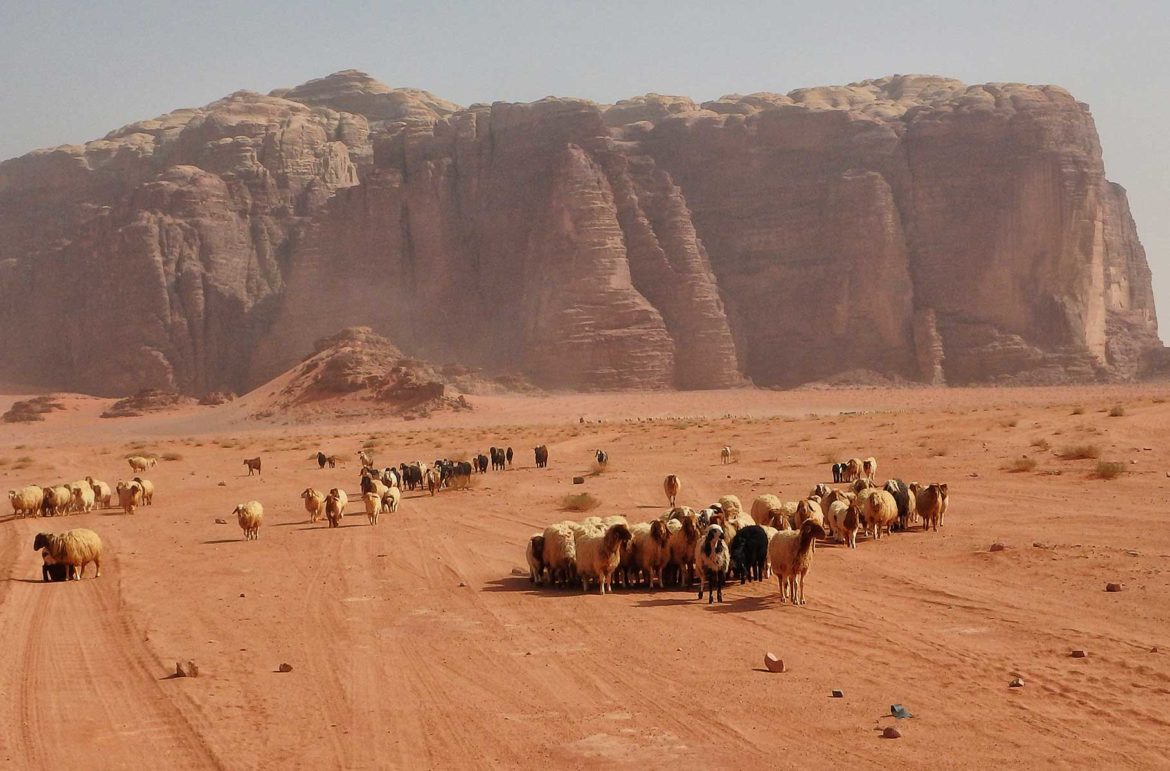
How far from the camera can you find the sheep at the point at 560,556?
16.9 metres

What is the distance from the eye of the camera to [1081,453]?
29.6 metres

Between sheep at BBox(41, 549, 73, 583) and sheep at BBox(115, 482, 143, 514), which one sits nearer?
sheep at BBox(41, 549, 73, 583)

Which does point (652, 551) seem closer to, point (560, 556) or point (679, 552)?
point (679, 552)

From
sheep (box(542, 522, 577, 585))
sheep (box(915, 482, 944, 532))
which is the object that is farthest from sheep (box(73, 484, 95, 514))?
sheep (box(915, 482, 944, 532))

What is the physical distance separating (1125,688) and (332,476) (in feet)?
106

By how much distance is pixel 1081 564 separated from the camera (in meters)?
16.6

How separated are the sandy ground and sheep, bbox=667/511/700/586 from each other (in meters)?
0.64

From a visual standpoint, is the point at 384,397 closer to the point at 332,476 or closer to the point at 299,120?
the point at 332,476

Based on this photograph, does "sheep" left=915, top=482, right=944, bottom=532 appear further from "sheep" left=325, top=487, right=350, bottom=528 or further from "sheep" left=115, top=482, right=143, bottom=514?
"sheep" left=115, top=482, right=143, bottom=514

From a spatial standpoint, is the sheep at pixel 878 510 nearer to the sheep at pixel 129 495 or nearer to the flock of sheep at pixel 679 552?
the flock of sheep at pixel 679 552

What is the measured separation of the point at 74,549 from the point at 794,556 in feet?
38.7

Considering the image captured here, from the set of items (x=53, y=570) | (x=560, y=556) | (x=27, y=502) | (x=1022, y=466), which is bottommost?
(x=27, y=502)

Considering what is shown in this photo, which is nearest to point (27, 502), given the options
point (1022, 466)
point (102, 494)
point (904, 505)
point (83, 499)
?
point (83, 499)

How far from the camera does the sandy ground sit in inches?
384
